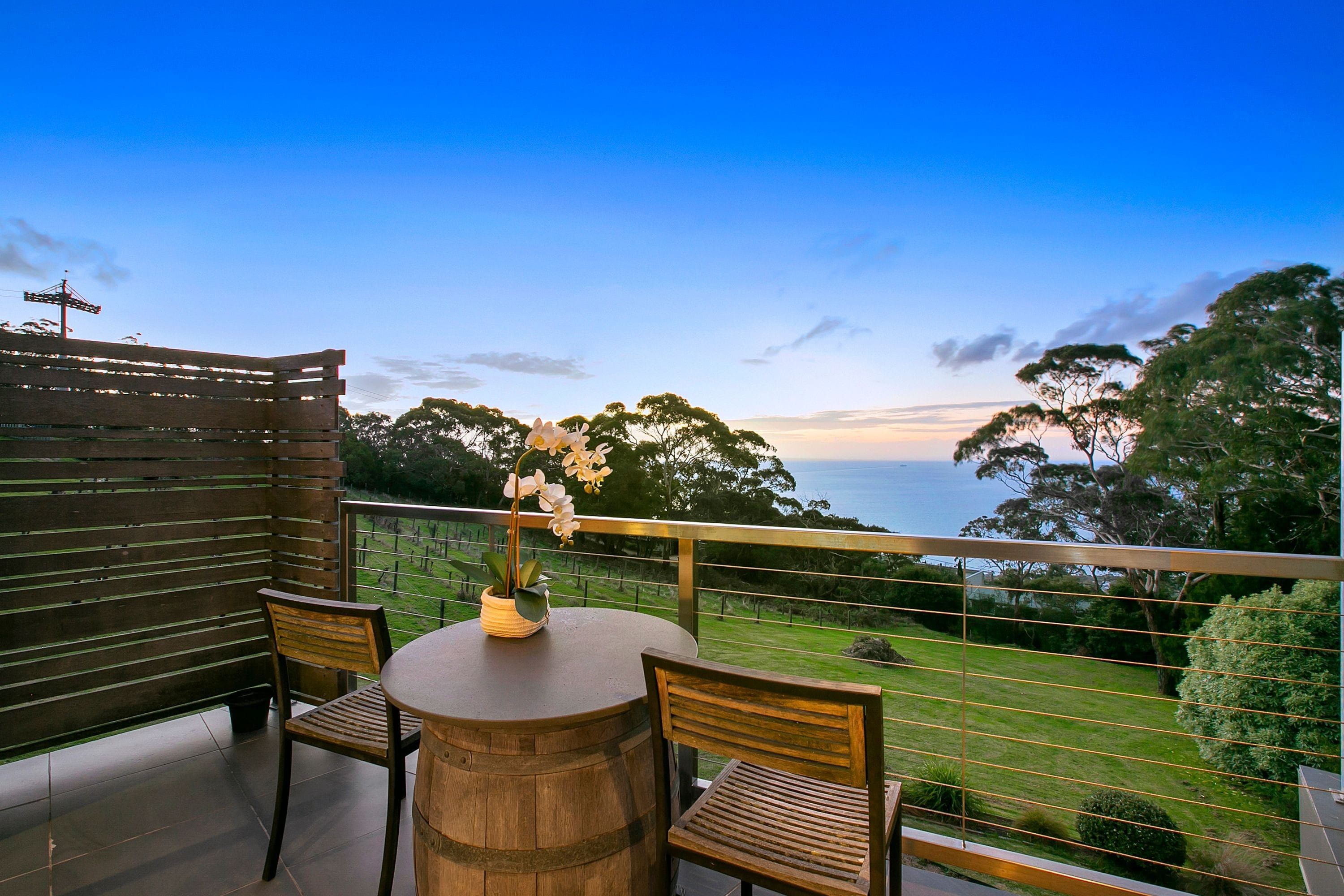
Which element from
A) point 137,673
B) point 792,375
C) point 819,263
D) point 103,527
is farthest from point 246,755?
point 792,375

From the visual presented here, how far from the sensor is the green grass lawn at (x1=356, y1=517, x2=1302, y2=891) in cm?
746

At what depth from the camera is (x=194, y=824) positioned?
219 centimetres

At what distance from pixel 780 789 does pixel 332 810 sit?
1791 mm

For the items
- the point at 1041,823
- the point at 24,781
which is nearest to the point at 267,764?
the point at 24,781

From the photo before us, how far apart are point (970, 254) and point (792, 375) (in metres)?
3.62

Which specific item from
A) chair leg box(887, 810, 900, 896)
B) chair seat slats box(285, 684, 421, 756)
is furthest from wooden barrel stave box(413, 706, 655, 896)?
chair leg box(887, 810, 900, 896)

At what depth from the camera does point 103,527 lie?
271cm

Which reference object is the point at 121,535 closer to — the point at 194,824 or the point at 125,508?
the point at 125,508

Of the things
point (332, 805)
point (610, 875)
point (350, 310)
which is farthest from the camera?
point (350, 310)

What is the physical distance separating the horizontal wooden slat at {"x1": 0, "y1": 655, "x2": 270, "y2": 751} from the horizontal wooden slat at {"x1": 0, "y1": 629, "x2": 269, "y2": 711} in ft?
0.09

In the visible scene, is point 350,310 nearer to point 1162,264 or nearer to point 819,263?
point 819,263

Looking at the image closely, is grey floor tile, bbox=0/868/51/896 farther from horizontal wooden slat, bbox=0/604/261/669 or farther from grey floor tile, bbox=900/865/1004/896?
grey floor tile, bbox=900/865/1004/896

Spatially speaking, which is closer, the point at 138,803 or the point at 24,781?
the point at 138,803

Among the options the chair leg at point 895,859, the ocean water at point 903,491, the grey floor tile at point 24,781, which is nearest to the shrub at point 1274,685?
the ocean water at point 903,491
